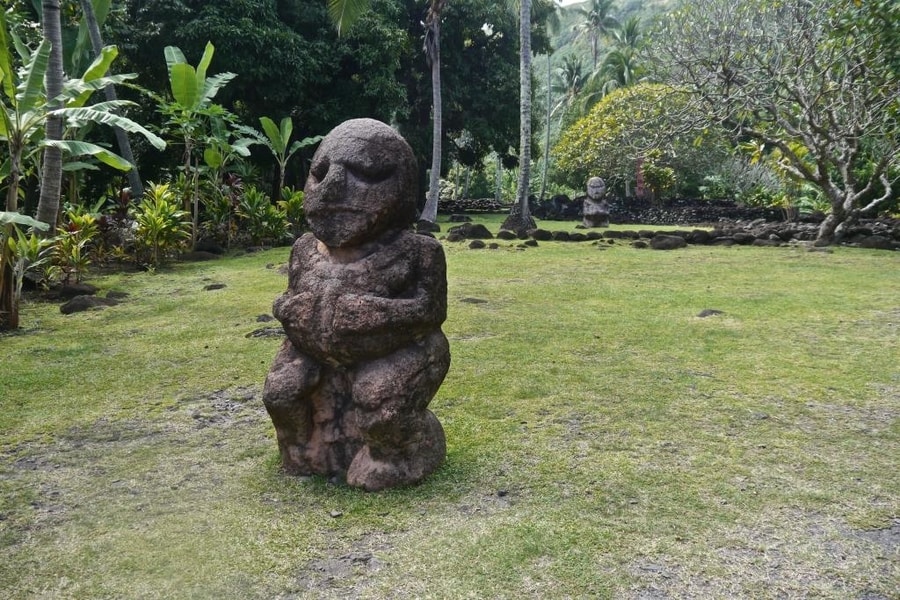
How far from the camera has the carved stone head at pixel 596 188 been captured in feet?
72.9

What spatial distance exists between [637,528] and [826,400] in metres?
2.69

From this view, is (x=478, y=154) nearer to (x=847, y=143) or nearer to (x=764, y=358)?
(x=847, y=143)

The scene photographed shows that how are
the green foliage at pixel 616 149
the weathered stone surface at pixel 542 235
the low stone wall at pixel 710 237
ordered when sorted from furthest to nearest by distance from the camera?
the green foliage at pixel 616 149 → the weathered stone surface at pixel 542 235 → the low stone wall at pixel 710 237

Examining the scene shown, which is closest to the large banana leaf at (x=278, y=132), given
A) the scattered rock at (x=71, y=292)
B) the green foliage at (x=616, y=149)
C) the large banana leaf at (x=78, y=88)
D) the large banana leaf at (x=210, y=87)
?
the large banana leaf at (x=210, y=87)

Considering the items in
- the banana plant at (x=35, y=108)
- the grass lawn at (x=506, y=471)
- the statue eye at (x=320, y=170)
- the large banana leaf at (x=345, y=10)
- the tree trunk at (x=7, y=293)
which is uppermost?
the large banana leaf at (x=345, y=10)

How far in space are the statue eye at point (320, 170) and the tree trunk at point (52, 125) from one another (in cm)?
685

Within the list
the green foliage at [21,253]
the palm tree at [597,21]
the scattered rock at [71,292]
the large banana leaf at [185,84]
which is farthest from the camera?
the palm tree at [597,21]

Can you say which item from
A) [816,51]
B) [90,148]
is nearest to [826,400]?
[90,148]

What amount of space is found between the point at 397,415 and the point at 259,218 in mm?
12365

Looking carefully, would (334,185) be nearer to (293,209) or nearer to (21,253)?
(21,253)

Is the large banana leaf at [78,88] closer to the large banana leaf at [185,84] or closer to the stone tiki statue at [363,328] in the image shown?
the large banana leaf at [185,84]

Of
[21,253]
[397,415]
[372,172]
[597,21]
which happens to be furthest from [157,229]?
[597,21]

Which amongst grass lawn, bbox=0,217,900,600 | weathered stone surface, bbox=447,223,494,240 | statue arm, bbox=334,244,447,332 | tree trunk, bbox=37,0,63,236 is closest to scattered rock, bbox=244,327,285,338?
grass lawn, bbox=0,217,900,600

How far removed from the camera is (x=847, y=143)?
15.3m
